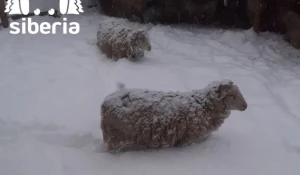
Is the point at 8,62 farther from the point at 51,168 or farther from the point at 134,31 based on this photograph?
the point at 51,168

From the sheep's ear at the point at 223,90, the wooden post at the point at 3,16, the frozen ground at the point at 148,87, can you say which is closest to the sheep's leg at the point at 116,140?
the frozen ground at the point at 148,87

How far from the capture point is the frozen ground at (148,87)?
2.89m

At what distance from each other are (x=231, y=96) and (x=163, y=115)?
70 cm

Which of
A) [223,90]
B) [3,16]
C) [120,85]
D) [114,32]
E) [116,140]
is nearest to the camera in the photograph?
[116,140]

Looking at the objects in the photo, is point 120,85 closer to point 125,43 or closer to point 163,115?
point 125,43

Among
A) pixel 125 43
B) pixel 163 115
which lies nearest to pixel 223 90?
pixel 163 115

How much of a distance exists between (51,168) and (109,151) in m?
0.52

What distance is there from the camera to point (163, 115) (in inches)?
116

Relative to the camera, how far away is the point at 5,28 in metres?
6.88

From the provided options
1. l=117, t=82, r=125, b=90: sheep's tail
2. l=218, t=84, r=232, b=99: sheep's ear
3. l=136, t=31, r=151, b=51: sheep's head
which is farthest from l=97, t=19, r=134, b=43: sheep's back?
l=218, t=84, r=232, b=99: sheep's ear

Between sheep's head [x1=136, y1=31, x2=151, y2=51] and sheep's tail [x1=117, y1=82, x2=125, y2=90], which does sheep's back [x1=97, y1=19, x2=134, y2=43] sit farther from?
sheep's tail [x1=117, y1=82, x2=125, y2=90]

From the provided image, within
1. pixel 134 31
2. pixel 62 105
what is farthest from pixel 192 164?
pixel 134 31

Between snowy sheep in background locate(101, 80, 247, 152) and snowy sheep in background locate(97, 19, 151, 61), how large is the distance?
2013 mm

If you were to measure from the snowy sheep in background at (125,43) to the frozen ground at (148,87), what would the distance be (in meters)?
0.15
